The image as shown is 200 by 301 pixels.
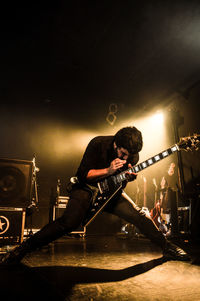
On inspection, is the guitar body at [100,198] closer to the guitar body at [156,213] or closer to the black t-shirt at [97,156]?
the black t-shirt at [97,156]

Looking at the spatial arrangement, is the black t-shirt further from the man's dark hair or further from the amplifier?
the amplifier

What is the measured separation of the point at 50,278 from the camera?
74.9 inches

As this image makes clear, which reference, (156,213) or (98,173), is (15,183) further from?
(156,213)

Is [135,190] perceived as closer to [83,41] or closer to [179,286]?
[83,41]

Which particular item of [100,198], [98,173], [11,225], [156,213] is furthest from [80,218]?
[156,213]

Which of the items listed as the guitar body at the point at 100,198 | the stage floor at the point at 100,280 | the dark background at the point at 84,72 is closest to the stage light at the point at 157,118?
the dark background at the point at 84,72

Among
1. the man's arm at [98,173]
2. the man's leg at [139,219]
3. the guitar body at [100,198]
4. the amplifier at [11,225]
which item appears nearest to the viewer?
the man's arm at [98,173]

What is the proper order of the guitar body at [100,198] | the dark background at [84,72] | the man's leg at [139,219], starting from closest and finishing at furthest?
the guitar body at [100,198], the man's leg at [139,219], the dark background at [84,72]

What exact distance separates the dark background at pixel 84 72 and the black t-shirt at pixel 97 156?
10.9 feet

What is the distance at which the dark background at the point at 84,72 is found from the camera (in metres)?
4.77

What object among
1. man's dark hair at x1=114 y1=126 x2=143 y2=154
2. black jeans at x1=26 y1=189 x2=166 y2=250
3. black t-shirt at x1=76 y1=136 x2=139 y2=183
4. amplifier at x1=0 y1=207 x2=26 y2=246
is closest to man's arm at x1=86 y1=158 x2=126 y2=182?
black t-shirt at x1=76 y1=136 x2=139 y2=183

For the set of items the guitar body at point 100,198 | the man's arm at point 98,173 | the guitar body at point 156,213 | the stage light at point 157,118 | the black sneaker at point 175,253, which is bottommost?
the black sneaker at point 175,253

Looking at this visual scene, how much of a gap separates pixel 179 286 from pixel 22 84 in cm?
699

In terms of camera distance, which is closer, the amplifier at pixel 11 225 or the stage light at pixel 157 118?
the amplifier at pixel 11 225
